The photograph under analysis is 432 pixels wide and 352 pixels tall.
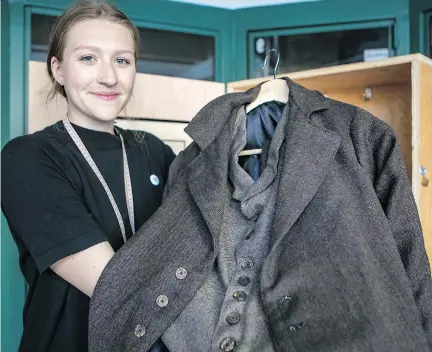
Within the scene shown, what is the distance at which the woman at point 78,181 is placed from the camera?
109 cm

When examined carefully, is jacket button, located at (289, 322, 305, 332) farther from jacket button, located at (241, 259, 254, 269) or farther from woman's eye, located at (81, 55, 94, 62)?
woman's eye, located at (81, 55, 94, 62)

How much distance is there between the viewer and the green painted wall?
5.93 feet

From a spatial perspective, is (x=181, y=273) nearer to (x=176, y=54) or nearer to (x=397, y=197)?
(x=397, y=197)

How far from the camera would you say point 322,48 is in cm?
219

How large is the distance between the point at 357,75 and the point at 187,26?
0.84m

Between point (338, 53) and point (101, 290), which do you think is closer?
point (101, 290)

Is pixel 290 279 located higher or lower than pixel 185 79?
lower

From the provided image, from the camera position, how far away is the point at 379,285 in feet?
2.98

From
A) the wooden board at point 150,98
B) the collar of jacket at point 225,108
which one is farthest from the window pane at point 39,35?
the collar of jacket at point 225,108

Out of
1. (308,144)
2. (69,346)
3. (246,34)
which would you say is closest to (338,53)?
(246,34)

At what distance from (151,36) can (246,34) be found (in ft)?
1.34

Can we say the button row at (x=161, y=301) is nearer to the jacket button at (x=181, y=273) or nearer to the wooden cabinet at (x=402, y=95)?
the jacket button at (x=181, y=273)

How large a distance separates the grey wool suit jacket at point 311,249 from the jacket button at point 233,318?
0.06 m

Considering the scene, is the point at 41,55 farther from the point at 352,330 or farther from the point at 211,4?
the point at 352,330
